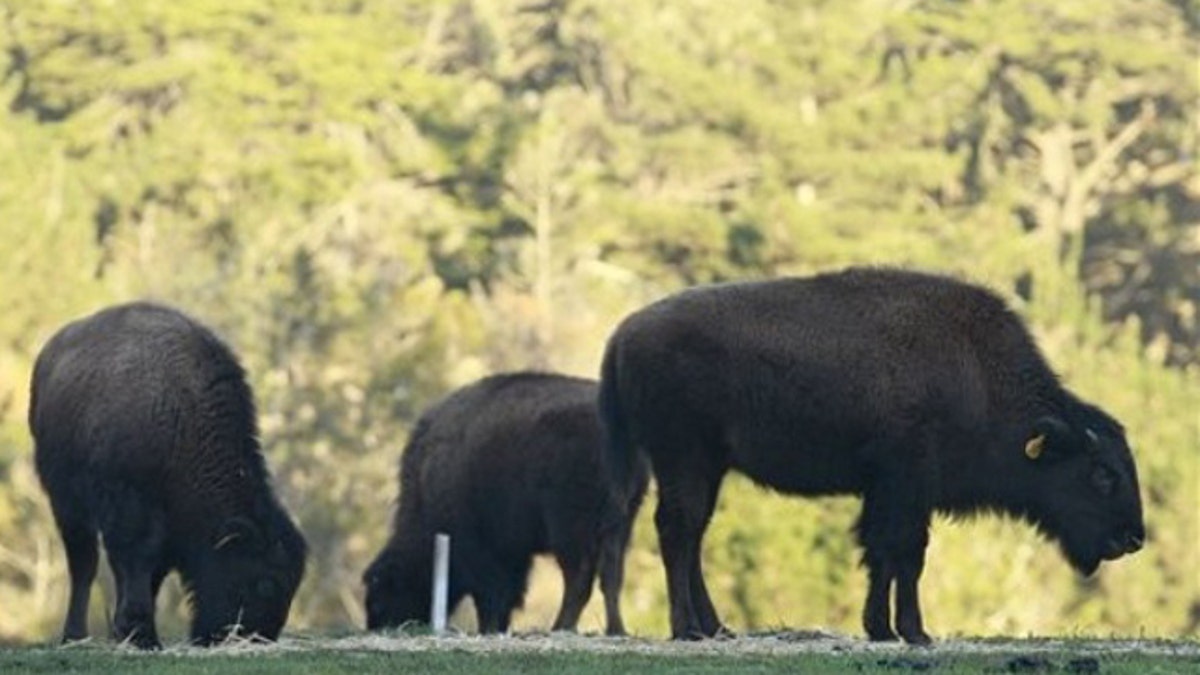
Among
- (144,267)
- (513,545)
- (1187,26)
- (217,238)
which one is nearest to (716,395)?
(513,545)

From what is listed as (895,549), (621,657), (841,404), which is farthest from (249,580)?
(895,549)

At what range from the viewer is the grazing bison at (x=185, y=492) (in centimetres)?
2303

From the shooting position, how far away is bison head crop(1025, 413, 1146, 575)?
23391 millimetres

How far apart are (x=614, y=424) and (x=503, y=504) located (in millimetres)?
6432

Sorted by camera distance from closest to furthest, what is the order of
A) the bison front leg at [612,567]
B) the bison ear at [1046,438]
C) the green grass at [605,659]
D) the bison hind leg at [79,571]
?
the green grass at [605,659]
the bison ear at [1046,438]
the bison hind leg at [79,571]
the bison front leg at [612,567]

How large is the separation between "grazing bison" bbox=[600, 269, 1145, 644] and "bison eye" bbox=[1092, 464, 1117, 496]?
394 millimetres

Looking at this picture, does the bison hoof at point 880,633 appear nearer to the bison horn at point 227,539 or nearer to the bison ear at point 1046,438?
the bison ear at point 1046,438

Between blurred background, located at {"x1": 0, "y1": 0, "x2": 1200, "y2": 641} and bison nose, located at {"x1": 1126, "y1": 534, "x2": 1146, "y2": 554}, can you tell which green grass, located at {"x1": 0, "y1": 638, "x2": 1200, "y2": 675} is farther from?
blurred background, located at {"x1": 0, "y1": 0, "x2": 1200, "y2": 641}

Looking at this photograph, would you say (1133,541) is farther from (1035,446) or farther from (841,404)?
(841,404)

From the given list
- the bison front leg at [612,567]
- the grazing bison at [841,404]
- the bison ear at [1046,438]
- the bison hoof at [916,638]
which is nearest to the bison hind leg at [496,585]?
the bison front leg at [612,567]

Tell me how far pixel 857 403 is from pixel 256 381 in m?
42.6

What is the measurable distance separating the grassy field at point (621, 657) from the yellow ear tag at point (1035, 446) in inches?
45.6

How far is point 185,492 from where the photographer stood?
912 inches

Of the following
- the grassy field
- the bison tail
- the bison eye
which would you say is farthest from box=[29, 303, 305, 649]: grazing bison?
the bison eye
